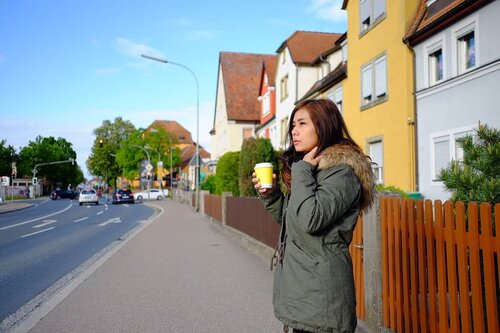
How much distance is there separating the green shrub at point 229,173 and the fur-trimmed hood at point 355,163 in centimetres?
2085

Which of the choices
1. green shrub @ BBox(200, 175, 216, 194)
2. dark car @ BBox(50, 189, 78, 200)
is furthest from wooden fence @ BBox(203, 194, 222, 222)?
dark car @ BBox(50, 189, 78, 200)

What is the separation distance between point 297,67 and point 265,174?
27980 mm

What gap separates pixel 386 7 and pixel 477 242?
1586cm

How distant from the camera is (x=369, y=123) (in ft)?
61.9

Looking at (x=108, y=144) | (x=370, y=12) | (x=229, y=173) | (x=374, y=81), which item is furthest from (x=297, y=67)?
(x=108, y=144)

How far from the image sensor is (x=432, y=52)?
15312 millimetres

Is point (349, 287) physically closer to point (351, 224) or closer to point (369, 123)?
point (351, 224)

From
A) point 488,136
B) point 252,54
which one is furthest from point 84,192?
point 488,136

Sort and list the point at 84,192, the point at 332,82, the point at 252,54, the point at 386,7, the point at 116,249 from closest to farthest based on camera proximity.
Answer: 1. the point at 116,249
2. the point at 386,7
3. the point at 332,82
4. the point at 84,192
5. the point at 252,54

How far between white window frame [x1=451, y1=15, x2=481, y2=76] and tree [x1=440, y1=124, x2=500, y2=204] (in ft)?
31.8

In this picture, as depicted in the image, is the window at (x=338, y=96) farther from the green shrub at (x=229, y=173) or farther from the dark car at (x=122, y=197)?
the dark car at (x=122, y=197)

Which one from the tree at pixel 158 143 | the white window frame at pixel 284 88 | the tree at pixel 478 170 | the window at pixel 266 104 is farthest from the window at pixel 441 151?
the tree at pixel 158 143

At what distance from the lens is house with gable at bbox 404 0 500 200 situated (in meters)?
12.7

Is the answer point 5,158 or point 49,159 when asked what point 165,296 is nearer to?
point 5,158
